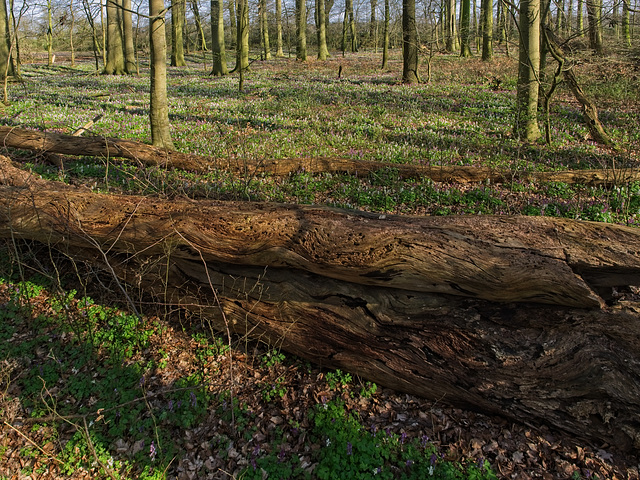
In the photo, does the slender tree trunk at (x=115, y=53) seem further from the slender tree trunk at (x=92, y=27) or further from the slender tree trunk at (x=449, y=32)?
the slender tree trunk at (x=449, y=32)

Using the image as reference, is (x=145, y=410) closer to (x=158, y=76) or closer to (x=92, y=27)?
(x=158, y=76)

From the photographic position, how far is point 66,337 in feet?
17.4

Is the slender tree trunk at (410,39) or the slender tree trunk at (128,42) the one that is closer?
the slender tree trunk at (410,39)

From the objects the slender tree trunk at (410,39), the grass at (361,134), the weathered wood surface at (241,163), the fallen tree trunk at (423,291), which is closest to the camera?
the fallen tree trunk at (423,291)

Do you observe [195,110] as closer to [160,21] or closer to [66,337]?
[160,21]

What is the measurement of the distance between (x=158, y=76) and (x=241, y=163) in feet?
9.92

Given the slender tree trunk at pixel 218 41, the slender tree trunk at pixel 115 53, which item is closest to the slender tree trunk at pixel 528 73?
the slender tree trunk at pixel 218 41

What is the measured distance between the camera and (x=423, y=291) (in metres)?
4.25

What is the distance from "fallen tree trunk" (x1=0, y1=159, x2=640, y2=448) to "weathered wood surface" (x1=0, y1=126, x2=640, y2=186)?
3.77 meters

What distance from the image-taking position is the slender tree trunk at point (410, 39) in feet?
68.9

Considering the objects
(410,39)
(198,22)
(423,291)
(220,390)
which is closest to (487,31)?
(410,39)

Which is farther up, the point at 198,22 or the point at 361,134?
the point at 198,22

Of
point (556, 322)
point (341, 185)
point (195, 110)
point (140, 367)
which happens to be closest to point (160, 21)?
point (341, 185)

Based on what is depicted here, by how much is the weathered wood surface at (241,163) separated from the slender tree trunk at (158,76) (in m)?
0.77
